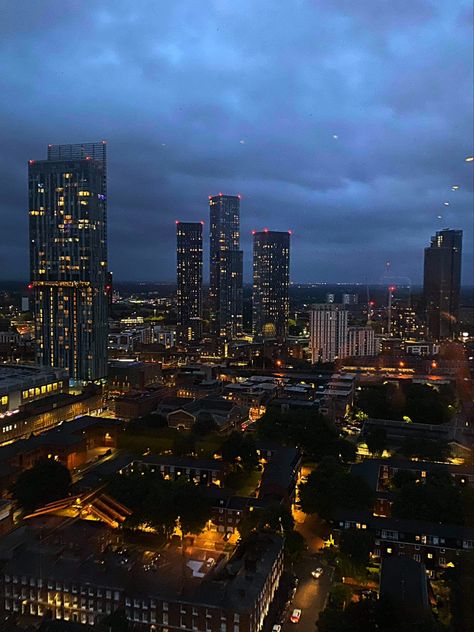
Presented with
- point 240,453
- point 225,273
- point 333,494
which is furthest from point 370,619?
point 225,273

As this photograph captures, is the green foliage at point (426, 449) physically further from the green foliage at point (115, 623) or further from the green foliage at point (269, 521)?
the green foliage at point (115, 623)

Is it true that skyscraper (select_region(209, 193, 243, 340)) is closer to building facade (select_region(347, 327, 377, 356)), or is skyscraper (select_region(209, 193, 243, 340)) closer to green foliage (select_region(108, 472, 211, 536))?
building facade (select_region(347, 327, 377, 356))

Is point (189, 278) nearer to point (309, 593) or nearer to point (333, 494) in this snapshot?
point (333, 494)

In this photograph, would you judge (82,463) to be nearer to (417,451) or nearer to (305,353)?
(417,451)

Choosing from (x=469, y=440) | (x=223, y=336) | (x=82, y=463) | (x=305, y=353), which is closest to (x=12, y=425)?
(x=82, y=463)

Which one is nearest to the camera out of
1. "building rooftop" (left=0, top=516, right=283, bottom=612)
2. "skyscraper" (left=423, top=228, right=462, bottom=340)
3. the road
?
"building rooftop" (left=0, top=516, right=283, bottom=612)

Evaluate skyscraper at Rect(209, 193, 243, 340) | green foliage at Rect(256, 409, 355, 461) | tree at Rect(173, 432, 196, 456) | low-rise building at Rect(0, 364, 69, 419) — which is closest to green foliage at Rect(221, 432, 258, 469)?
tree at Rect(173, 432, 196, 456)
